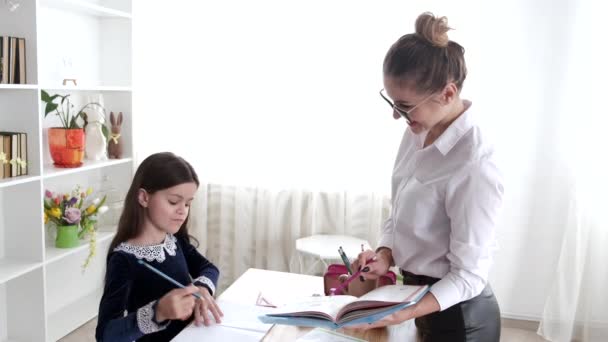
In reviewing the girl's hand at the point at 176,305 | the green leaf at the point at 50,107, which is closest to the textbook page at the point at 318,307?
the girl's hand at the point at 176,305

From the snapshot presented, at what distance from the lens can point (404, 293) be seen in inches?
47.6

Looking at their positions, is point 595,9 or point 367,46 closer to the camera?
point 595,9

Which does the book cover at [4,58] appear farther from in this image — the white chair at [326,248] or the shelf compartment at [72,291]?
the white chair at [326,248]

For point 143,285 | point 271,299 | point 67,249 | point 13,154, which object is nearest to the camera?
point 143,285

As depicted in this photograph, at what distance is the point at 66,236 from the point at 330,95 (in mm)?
1655

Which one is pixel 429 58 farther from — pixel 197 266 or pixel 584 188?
pixel 584 188

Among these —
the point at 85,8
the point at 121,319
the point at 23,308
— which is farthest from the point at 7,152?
the point at 121,319

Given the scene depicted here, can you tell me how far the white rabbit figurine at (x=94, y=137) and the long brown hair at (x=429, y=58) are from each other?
228 cm

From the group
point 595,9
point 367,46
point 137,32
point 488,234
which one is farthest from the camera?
→ point 137,32

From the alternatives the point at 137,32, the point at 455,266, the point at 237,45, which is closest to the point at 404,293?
the point at 455,266

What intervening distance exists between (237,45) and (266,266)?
1.38 metres

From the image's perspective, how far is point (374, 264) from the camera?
143 cm

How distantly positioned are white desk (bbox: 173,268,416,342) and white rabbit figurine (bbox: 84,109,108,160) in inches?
60.2

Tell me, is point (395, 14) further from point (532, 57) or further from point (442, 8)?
point (532, 57)
